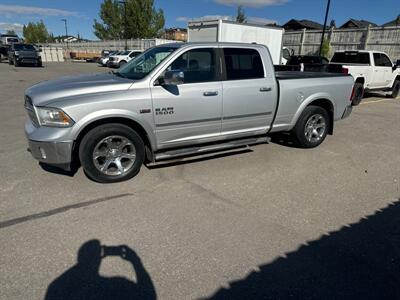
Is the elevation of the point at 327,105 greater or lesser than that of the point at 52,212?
greater

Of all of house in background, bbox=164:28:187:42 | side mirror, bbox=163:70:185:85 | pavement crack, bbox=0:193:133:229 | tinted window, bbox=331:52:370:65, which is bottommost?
pavement crack, bbox=0:193:133:229

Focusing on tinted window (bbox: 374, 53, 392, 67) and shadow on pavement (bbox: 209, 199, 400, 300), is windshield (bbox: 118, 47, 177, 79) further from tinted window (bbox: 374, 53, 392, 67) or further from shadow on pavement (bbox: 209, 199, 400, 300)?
tinted window (bbox: 374, 53, 392, 67)

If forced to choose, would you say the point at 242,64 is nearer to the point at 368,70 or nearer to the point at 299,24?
the point at 368,70

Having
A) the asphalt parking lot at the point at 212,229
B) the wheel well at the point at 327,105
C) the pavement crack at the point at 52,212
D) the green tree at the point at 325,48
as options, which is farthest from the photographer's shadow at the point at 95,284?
the green tree at the point at 325,48

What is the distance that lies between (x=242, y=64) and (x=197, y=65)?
31.9 inches

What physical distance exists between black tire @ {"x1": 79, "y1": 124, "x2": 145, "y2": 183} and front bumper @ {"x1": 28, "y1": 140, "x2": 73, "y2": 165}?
0.17 meters

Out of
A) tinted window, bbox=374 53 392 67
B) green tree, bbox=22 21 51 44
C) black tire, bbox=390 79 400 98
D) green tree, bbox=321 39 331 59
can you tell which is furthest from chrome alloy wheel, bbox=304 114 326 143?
green tree, bbox=22 21 51 44

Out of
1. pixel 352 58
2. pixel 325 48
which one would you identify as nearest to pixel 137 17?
pixel 325 48

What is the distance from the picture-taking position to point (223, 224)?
Answer: 3.22m

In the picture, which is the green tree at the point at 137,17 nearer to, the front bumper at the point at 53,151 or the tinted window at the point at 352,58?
the tinted window at the point at 352,58

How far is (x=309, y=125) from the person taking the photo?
5.75m

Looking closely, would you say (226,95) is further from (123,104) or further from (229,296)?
(229,296)

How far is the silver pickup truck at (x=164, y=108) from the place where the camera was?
3715 mm

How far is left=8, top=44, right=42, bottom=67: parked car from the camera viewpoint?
81.9 feet
